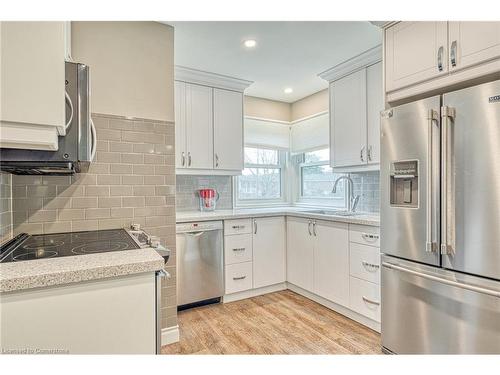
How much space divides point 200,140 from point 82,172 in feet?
4.55

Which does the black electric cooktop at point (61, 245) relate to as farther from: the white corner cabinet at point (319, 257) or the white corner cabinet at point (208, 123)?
the white corner cabinet at point (319, 257)

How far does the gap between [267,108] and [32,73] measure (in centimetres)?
341

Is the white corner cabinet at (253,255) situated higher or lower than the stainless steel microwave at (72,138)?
lower

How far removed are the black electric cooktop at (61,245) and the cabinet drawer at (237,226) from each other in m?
1.25

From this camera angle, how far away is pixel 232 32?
2406 millimetres

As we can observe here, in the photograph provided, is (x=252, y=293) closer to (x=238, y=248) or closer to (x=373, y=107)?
(x=238, y=248)

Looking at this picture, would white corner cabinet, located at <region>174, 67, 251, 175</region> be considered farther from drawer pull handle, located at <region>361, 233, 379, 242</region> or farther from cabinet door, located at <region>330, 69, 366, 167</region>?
drawer pull handle, located at <region>361, 233, 379, 242</region>

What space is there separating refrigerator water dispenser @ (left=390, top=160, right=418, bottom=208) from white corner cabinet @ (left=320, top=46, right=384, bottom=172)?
0.78 meters

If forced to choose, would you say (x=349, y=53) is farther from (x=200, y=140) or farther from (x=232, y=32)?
(x=200, y=140)

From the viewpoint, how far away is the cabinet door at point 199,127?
3129 millimetres

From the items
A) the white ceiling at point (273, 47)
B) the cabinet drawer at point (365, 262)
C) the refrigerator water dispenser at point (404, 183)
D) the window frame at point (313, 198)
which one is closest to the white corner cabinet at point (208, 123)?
the white ceiling at point (273, 47)

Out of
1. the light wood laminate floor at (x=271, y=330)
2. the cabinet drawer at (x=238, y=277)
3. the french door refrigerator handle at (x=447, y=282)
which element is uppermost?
the french door refrigerator handle at (x=447, y=282)

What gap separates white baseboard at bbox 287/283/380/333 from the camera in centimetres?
246

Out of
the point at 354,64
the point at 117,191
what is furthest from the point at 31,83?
the point at 354,64
